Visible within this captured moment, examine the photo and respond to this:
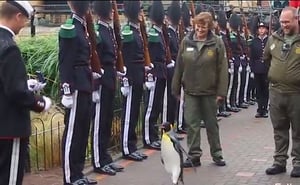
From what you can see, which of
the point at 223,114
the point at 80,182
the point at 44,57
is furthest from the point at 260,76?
the point at 80,182

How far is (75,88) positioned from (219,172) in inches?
89.0

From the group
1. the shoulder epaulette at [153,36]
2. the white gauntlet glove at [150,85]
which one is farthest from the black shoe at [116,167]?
the shoulder epaulette at [153,36]

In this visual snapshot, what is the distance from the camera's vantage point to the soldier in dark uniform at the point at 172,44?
34.2ft

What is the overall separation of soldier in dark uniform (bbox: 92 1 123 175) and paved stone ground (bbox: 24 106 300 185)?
0.74ft

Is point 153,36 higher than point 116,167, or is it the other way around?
point 153,36

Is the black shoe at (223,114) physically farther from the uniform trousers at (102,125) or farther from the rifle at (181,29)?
the uniform trousers at (102,125)

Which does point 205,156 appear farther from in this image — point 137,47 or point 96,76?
point 96,76

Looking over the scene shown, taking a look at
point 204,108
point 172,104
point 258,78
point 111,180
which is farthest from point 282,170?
point 258,78

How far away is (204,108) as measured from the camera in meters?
8.34

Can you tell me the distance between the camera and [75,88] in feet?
22.9

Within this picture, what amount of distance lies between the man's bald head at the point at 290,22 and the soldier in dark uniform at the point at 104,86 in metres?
2.08

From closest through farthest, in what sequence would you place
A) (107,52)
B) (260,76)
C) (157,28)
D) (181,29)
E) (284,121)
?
(284,121) → (107,52) → (157,28) → (181,29) → (260,76)

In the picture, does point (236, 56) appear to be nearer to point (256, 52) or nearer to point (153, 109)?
point (256, 52)

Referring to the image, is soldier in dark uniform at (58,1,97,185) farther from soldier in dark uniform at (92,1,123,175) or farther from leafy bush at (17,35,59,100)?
leafy bush at (17,35,59,100)
